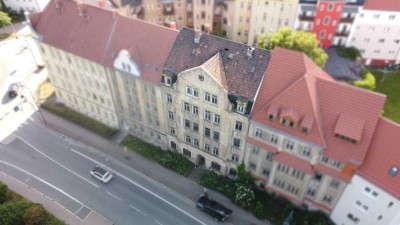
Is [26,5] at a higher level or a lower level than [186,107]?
higher

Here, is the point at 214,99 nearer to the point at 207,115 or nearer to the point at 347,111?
the point at 207,115

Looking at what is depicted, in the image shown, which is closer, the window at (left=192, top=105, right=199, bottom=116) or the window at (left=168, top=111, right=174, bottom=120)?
the window at (left=192, top=105, right=199, bottom=116)

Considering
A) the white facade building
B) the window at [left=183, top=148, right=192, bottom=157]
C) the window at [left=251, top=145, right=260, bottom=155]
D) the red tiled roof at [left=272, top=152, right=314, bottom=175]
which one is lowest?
the window at [left=183, top=148, right=192, bottom=157]

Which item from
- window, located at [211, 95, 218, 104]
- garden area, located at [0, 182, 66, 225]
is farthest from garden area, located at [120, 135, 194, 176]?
garden area, located at [0, 182, 66, 225]

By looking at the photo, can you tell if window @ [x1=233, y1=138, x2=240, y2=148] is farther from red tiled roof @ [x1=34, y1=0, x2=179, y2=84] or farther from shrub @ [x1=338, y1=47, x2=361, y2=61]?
shrub @ [x1=338, y1=47, x2=361, y2=61]

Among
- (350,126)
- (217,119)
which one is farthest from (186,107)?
(350,126)

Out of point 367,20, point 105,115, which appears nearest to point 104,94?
point 105,115

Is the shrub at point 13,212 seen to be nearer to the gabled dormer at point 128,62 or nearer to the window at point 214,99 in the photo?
the gabled dormer at point 128,62
